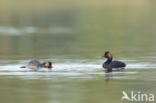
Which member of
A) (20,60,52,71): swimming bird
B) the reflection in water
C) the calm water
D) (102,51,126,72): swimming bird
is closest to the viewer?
the calm water

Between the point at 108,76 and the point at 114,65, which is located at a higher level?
the point at 114,65

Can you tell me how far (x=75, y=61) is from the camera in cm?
2647

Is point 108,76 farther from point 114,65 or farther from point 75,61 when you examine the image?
point 75,61

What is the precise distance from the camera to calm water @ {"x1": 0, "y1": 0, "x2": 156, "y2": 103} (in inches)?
760

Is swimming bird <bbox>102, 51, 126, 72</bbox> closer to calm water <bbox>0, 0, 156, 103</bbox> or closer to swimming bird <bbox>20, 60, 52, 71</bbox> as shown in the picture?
calm water <bbox>0, 0, 156, 103</bbox>

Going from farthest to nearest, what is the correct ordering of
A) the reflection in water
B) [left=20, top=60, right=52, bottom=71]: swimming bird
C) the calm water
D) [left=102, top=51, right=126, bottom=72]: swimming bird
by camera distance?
1. [left=102, top=51, right=126, bottom=72]: swimming bird
2. [left=20, top=60, right=52, bottom=71]: swimming bird
3. the reflection in water
4. the calm water

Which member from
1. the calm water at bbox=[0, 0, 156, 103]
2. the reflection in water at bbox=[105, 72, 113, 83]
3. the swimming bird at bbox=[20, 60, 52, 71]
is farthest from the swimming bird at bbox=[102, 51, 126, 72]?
the swimming bird at bbox=[20, 60, 52, 71]

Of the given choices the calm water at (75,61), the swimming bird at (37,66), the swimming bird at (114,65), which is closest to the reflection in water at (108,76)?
the calm water at (75,61)

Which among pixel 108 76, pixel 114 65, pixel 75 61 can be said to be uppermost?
pixel 75 61

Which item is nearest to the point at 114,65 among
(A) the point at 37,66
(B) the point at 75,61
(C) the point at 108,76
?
(B) the point at 75,61

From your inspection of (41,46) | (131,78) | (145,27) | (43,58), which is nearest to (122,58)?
(43,58)

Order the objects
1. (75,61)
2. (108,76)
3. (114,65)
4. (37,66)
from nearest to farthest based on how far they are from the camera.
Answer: (108,76) → (114,65) → (37,66) → (75,61)

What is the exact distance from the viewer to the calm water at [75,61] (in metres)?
19.3

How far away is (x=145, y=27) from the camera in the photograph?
47.8m
